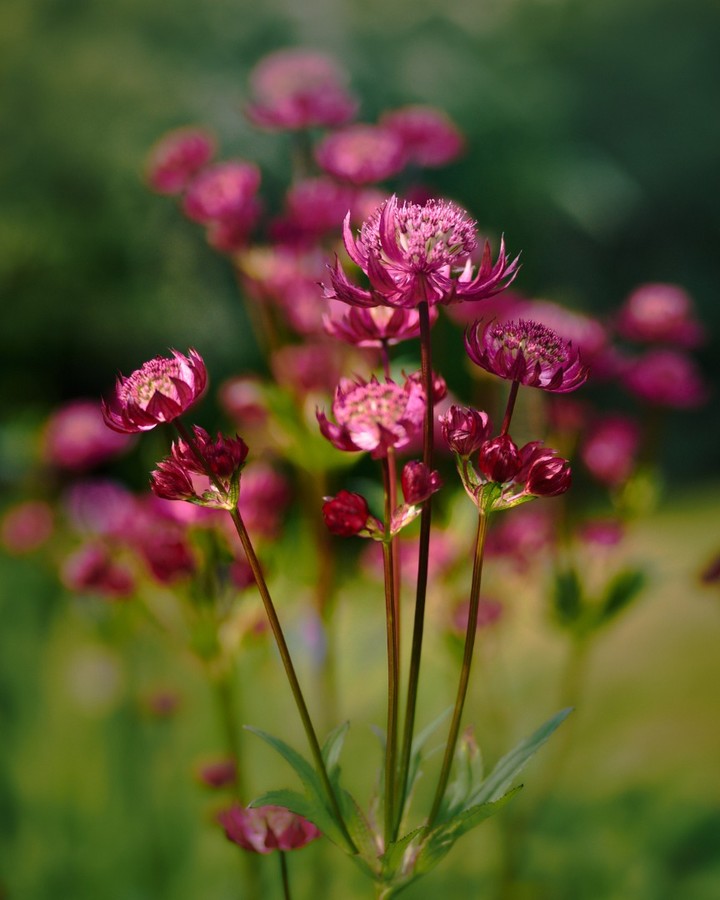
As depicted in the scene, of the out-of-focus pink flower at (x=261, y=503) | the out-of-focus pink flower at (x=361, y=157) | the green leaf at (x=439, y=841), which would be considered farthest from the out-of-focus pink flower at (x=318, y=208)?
the green leaf at (x=439, y=841)

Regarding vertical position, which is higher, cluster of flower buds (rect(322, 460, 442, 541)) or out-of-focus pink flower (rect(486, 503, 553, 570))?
cluster of flower buds (rect(322, 460, 442, 541))

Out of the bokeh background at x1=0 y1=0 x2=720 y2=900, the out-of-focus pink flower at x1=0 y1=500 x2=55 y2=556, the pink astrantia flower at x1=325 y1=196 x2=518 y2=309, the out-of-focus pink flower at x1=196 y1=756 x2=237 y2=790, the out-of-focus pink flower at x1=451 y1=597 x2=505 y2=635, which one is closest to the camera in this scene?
the pink astrantia flower at x1=325 y1=196 x2=518 y2=309

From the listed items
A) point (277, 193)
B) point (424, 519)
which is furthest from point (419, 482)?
point (277, 193)

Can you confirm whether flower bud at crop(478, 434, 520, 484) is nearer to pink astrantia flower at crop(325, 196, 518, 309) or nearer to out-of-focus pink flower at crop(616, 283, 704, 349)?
pink astrantia flower at crop(325, 196, 518, 309)

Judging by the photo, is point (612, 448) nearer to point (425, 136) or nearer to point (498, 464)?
point (425, 136)

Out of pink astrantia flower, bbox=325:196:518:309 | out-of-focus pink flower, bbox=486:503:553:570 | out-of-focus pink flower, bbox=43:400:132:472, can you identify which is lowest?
out-of-focus pink flower, bbox=486:503:553:570

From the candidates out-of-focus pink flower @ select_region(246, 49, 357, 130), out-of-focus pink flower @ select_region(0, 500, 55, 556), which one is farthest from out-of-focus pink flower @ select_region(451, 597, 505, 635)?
out-of-focus pink flower @ select_region(0, 500, 55, 556)
